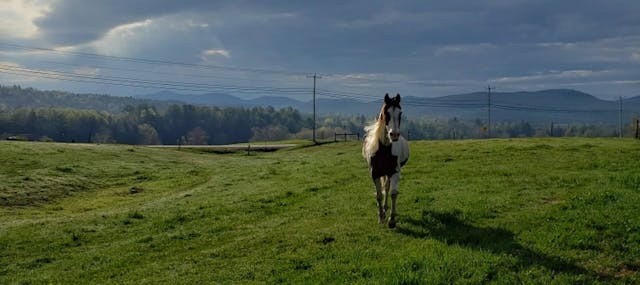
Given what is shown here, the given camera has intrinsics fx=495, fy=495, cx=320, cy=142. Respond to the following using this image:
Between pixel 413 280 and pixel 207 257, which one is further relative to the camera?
pixel 207 257

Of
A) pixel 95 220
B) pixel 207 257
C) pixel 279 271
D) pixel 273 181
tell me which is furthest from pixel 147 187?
pixel 279 271

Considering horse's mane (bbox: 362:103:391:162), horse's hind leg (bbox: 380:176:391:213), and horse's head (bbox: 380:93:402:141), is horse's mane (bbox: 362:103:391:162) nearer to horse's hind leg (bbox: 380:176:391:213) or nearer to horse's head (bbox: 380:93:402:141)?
horse's head (bbox: 380:93:402:141)

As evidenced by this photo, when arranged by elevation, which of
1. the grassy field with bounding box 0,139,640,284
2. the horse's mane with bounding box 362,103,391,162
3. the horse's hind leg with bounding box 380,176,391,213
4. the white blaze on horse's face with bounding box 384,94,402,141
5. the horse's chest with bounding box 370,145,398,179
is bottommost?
the grassy field with bounding box 0,139,640,284

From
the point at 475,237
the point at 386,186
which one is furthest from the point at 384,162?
the point at 475,237

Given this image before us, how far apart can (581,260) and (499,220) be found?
3.77 meters

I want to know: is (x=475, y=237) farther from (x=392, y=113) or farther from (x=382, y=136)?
(x=382, y=136)

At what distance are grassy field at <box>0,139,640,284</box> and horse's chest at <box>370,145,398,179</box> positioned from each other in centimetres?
156

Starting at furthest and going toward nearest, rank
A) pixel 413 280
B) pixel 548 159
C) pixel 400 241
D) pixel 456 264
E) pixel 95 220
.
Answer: pixel 548 159 < pixel 95 220 < pixel 400 241 < pixel 456 264 < pixel 413 280

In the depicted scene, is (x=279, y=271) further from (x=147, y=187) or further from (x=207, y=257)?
(x=147, y=187)

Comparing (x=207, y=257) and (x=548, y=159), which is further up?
(x=548, y=159)

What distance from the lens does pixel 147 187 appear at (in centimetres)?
3481

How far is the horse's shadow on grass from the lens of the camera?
34.7 feet

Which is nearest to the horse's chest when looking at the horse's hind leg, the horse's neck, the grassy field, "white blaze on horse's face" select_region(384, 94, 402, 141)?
the horse's neck

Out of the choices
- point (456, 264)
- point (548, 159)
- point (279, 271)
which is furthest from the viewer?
point (548, 159)
